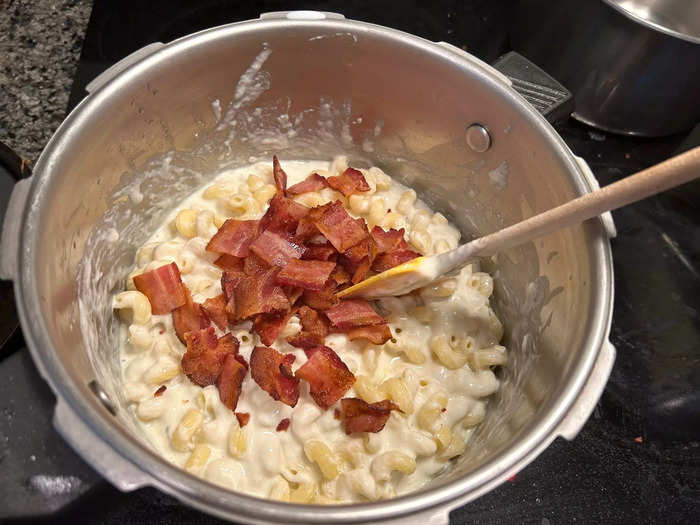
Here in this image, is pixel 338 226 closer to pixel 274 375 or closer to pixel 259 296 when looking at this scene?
pixel 259 296

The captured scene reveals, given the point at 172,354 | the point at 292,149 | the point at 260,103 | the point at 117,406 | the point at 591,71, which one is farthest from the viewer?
the point at 591,71

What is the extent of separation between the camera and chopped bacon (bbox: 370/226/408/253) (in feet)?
4.96

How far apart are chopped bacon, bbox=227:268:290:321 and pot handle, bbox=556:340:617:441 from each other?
2.20ft

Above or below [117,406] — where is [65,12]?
above

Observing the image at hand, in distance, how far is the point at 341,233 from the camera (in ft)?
4.74

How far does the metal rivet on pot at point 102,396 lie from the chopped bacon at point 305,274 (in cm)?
46

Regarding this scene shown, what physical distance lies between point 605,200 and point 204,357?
91 centimetres

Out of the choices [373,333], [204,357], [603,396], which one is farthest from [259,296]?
[603,396]

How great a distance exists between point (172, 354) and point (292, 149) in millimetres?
741

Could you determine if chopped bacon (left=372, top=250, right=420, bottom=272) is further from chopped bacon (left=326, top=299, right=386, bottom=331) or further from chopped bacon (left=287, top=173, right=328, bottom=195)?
chopped bacon (left=287, top=173, right=328, bottom=195)

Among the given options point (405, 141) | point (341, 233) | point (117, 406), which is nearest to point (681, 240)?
point (405, 141)

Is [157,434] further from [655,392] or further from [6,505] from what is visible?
[655,392]

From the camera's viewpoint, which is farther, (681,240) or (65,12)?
(65,12)

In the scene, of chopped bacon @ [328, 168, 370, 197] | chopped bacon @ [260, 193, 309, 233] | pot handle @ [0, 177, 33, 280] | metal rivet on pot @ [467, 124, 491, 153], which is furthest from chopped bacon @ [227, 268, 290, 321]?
metal rivet on pot @ [467, 124, 491, 153]
